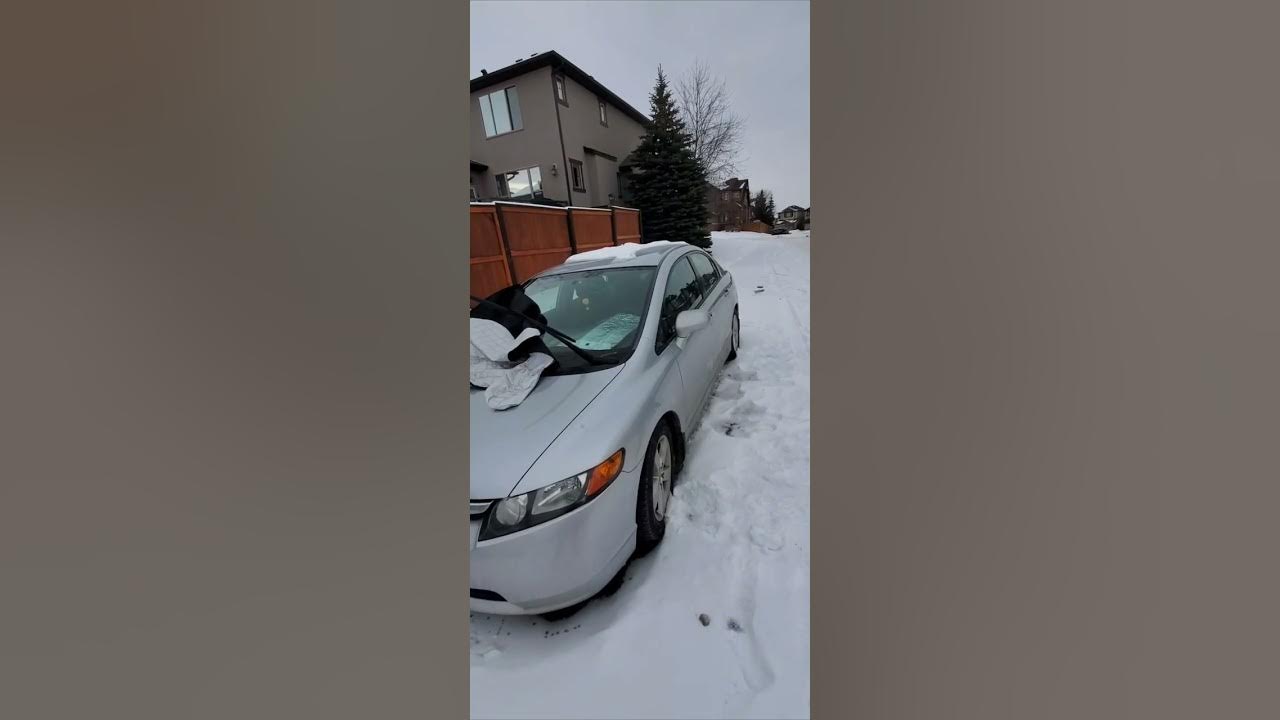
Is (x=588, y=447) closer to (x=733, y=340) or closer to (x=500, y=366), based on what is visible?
(x=500, y=366)

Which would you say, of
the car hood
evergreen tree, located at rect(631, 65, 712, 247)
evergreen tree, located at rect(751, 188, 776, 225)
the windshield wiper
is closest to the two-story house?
evergreen tree, located at rect(631, 65, 712, 247)

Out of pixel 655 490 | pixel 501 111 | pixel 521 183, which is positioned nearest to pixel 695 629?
pixel 655 490

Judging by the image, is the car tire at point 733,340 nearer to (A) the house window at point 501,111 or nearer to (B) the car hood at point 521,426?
(B) the car hood at point 521,426

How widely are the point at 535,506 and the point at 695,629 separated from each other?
53cm

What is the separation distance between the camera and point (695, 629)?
124cm

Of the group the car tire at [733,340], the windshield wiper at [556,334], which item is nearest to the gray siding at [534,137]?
the car tire at [733,340]

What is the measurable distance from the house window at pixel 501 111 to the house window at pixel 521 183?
492 millimetres

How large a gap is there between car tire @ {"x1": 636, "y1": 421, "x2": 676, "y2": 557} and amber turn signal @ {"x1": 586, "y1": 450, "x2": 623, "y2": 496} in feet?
0.43
